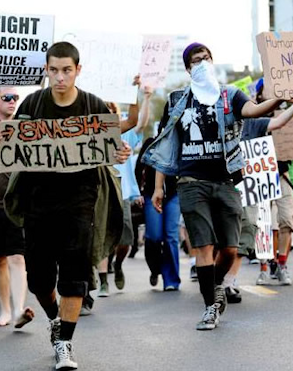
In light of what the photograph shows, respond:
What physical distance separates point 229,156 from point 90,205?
1593 millimetres

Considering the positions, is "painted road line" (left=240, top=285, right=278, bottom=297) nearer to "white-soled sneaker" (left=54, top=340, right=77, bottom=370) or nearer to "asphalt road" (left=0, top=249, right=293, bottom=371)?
"asphalt road" (left=0, top=249, right=293, bottom=371)

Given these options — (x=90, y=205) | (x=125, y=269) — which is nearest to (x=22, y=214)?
(x=90, y=205)

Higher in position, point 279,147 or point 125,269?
point 279,147

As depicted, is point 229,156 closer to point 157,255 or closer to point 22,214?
point 22,214

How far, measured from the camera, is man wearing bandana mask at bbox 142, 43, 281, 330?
23.3 feet

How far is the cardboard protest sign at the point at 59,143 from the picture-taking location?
19.4 ft

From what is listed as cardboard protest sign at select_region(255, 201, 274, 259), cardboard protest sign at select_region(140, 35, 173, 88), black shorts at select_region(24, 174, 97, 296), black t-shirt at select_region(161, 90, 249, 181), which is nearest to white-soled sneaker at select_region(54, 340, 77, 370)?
black shorts at select_region(24, 174, 97, 296)

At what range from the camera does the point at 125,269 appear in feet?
47.5

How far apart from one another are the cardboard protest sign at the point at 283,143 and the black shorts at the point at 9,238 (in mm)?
3396

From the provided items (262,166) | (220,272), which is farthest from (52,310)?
(262,166)

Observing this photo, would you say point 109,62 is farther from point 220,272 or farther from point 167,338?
point 167,338

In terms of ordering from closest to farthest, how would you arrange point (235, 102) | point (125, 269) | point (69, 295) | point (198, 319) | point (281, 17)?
point (69, 295)
point (235, 102)
point (198, 319)
point (125, 269)
point (281, 17)

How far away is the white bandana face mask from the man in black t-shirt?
1324mm

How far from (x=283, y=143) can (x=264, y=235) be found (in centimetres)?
108
